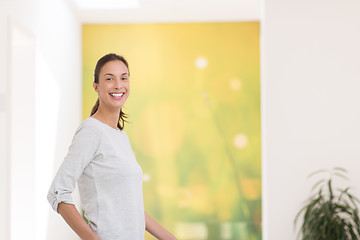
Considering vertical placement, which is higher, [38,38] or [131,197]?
[38,38]

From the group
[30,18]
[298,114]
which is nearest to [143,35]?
[30,18]

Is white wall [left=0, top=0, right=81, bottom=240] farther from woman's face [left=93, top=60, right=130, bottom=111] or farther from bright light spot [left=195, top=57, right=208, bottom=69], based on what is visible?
woman's face [left=93, top=60, right=130, bottom=111]

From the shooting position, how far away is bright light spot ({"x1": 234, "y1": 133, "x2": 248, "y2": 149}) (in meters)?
5.76

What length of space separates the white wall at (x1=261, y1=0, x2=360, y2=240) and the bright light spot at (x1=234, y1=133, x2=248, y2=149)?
1727 millimetres

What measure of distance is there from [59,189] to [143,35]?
4929 mm

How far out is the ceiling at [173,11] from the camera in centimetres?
512

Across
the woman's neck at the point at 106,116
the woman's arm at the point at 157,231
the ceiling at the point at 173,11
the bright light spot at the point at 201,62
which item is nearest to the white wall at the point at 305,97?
the ceiling at the point at 173,11

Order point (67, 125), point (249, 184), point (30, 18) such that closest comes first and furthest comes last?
point (30, 18), point (67, 125), point (249, 184)

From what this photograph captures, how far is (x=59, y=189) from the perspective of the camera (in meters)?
1.14

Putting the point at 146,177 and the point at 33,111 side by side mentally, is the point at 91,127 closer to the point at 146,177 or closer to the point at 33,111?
the point at 33,111

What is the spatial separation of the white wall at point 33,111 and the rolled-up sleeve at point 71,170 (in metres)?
2.34

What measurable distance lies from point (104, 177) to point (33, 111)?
10.2ft

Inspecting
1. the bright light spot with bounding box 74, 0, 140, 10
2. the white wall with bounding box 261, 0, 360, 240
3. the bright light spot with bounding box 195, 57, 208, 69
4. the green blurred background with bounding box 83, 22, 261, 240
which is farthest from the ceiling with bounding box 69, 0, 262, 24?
the white wall with bounding box 261, 0, 360, 240

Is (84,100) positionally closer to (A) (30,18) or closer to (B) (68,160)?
(A) (30,18)
